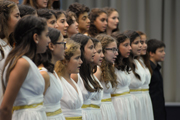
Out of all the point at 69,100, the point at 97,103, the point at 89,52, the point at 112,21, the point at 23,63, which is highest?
the point at 112,21

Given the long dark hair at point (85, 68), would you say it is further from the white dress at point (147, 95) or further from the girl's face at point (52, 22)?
the white dress at point (147, 95)

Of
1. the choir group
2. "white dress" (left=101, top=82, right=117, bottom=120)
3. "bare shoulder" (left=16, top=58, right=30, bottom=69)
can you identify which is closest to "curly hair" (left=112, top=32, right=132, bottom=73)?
the choir group

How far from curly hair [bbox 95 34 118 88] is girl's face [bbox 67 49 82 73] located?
2.89ft

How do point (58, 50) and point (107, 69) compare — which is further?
point (107, 69)

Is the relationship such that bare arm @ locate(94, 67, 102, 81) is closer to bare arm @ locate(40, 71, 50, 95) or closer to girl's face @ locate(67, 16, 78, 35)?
girl's face @ locate(67, 16, 78, 35)

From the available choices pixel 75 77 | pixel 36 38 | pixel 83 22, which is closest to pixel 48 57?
pixel 36 38

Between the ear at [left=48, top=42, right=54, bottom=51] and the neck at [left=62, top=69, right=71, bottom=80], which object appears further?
the neck at [left=62, top=69, right=71, bottom=80]

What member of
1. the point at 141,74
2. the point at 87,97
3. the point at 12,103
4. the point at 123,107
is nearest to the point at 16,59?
the point at 12,103

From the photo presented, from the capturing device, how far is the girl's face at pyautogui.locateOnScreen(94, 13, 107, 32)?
479cm

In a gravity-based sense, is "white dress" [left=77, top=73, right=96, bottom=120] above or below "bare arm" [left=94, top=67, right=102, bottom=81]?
below

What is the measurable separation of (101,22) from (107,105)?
128 cm

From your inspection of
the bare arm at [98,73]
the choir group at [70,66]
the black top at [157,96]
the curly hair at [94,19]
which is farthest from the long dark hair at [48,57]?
the black top at [157,96]

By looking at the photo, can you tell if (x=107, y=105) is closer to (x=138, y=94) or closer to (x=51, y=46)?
(x=138, y=94)

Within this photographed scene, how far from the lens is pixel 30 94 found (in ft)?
7.39
